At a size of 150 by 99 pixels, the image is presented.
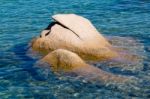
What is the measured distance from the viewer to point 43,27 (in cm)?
2128

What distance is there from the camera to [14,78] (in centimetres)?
1463

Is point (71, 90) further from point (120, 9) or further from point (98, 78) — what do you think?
point (120, 9)

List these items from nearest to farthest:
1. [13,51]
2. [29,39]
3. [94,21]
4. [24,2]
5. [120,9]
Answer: [13,51] < [29,39] < [94,21] < [120,9] < [24,2]

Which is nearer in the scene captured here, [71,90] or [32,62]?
[71,90]

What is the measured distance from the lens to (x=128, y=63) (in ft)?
51.1

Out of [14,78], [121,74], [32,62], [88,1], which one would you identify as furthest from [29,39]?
[88,1]

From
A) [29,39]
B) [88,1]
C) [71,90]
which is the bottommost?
[71,90]

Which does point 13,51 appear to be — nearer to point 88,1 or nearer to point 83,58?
point 83,58

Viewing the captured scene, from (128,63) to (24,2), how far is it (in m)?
12.3

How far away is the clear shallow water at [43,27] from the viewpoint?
13.3 meters

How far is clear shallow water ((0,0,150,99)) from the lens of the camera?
43.5 feet

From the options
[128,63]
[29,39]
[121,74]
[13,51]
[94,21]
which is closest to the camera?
[121,74]

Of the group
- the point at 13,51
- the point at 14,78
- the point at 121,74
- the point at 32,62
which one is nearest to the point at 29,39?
the point at 13,51

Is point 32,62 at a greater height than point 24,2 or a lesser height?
lesser
